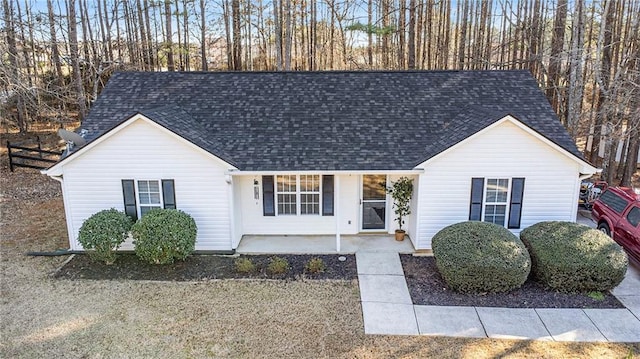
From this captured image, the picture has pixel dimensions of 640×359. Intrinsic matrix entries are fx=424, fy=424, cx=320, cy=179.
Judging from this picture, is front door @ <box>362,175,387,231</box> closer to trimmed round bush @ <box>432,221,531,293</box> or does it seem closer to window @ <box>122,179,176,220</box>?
trimmed round bush @ <box>432,221,531,293</box>

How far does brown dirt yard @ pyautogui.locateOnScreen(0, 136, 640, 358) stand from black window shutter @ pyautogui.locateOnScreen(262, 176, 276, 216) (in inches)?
109

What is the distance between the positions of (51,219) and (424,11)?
78.5 feet

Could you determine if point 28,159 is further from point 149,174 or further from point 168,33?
point 168,33

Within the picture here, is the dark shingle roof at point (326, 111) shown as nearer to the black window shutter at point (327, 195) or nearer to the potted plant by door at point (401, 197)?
the potted plant by door at point (401, 197)

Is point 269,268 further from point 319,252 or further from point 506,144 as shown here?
point 506,144

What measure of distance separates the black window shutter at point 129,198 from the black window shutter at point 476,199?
857cm

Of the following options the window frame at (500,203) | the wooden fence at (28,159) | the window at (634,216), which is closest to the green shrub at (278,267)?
the window frame at (500,203)

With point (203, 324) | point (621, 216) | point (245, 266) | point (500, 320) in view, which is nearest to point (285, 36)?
point (245, 266)

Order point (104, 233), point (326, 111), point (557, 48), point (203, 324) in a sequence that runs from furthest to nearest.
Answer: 1. point (557, 48)
2. point (326, 111)
3. point (104, 233)
4. point (203, 324)

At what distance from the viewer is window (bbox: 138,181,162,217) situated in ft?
35.2

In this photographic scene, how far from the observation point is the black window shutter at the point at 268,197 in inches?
460

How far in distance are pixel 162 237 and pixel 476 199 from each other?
25.3 ft

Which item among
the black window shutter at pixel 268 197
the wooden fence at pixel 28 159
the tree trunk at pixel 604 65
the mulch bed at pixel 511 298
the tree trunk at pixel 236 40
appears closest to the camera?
the mulch bed at pixel 511 298

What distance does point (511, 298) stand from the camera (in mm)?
8750
